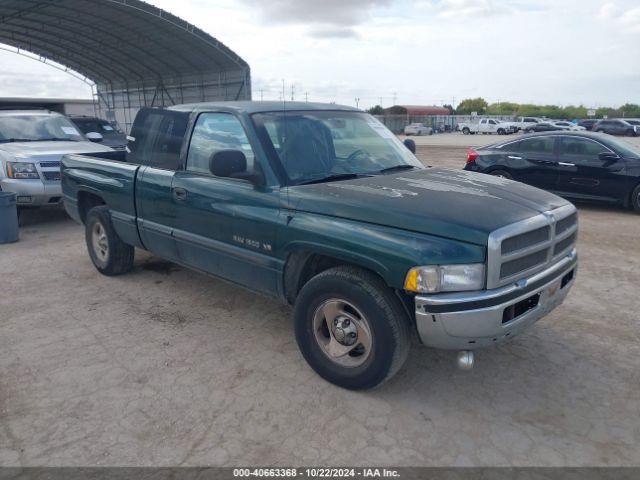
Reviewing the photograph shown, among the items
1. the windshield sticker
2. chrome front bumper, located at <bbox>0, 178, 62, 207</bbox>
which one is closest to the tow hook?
chrome front bumper, located at <bbox>0, 178, 62, 207</bbox>

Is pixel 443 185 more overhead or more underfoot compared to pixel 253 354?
more overhead

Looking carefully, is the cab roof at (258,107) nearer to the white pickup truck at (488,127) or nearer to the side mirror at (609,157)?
the side mirror at (609,157)

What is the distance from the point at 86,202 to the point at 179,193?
2.37 metres

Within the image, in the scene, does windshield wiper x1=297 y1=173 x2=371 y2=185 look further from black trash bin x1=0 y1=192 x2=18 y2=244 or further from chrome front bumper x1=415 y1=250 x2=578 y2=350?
black trash bin x1=0 y1=192 x2=18 y2=244

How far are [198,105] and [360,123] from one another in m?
1.49

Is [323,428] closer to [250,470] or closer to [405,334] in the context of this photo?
[250,470]

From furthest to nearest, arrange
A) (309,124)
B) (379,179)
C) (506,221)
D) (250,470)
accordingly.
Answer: (309,124), (379,179), (506,221), (250,470)

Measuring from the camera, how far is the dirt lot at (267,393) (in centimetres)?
294

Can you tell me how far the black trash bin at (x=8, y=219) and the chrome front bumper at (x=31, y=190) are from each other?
0.42 metres

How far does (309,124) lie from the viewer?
429 cm

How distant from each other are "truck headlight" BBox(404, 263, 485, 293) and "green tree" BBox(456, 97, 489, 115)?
96029 mm

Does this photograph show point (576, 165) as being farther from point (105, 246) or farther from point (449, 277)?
point (105, 246)

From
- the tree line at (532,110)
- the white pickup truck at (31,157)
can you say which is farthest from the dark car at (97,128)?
the tree line at (532,110)

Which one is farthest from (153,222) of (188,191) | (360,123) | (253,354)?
(360,123)
